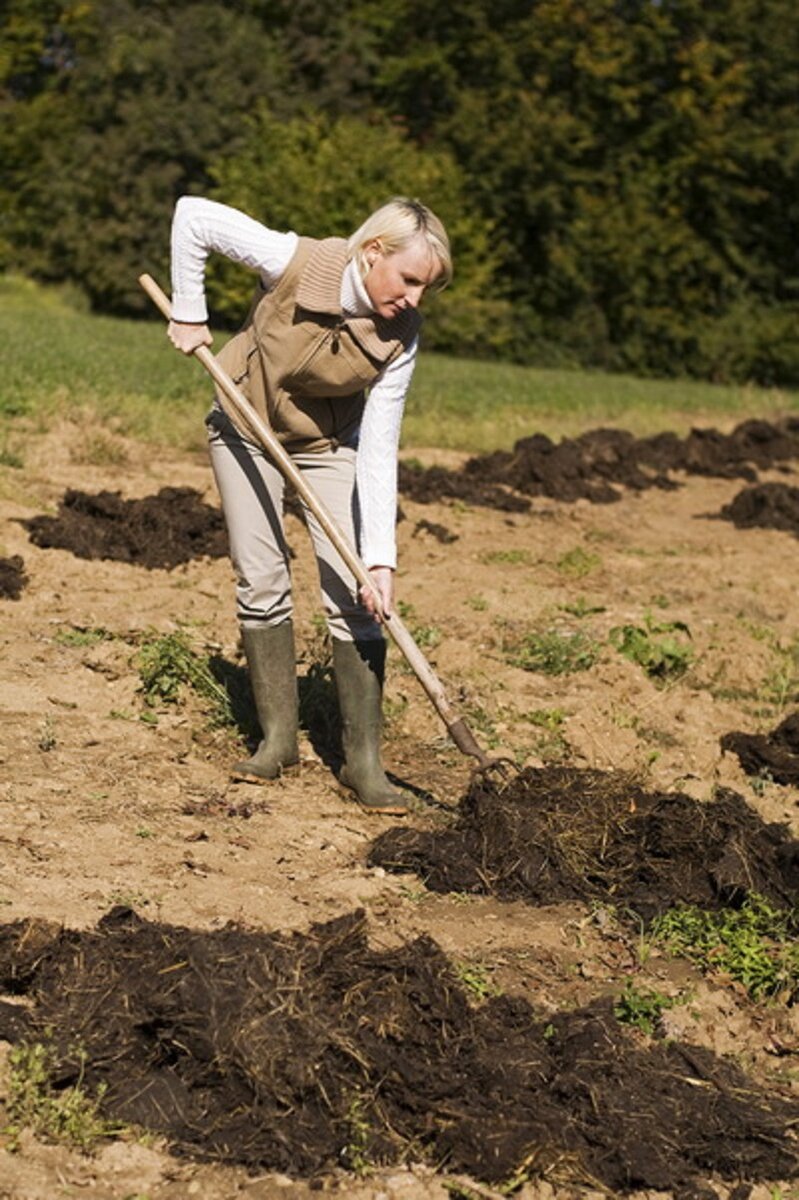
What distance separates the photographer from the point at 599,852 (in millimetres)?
6133

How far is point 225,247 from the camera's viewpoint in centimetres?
596

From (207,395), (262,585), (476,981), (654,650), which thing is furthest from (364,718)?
(207,395)

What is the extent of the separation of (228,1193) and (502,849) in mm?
2205

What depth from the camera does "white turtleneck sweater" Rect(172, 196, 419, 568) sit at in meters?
5.91

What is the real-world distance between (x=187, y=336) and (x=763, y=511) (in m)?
8.34

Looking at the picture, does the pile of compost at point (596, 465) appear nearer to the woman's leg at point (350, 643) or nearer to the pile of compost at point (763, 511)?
the pile of compost at point (763, 511)

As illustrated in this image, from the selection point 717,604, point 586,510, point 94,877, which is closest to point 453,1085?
point 94,877

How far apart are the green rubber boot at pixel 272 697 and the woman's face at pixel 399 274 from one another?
143cm

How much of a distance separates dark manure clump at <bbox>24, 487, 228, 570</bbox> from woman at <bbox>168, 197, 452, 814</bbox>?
3002 millimetres

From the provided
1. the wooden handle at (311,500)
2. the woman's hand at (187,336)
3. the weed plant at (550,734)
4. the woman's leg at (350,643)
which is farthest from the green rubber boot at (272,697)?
the weed plant at (550,734)

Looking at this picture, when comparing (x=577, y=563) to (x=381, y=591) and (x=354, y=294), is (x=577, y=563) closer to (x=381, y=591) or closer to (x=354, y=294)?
(x=381, y=591)

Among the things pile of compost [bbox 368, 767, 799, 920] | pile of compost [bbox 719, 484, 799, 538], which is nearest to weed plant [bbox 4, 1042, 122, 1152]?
pile of compost [bbox 368, 767, 799, 920]

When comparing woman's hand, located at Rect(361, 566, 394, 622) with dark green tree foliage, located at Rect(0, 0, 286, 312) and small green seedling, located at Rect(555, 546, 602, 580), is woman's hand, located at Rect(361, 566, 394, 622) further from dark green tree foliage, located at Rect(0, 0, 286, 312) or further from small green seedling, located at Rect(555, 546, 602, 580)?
dark green tree foliage, located at Rect(0, 0, 286, 312)

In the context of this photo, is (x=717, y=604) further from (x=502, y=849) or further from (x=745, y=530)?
(x=502, y=849)
